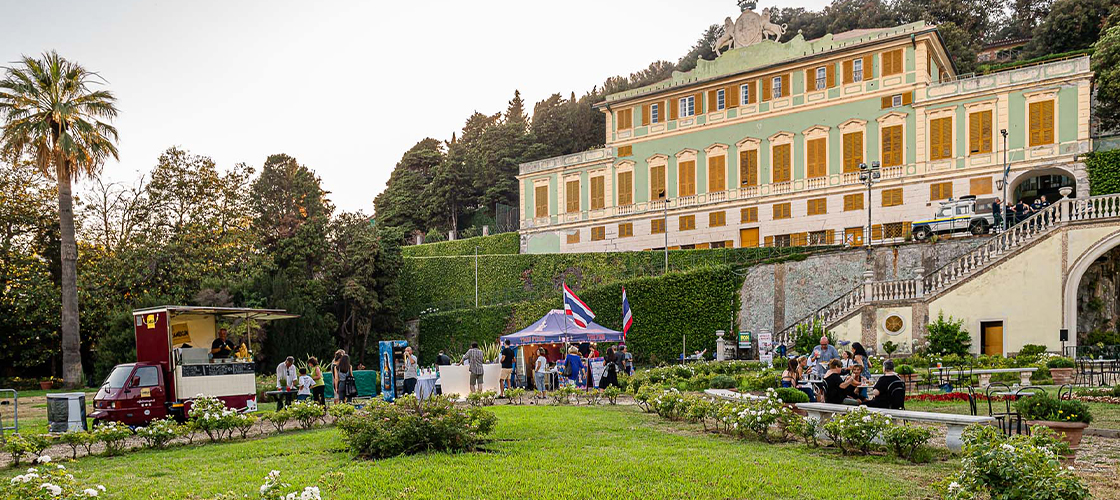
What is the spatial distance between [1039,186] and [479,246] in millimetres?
29920

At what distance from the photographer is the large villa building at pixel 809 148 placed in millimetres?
33906

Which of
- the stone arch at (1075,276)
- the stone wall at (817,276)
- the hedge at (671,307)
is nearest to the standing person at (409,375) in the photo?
the hedge at (671,307)

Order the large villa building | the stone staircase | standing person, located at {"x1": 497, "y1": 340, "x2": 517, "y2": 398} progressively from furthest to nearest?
the large villa building
the stone staircase
standing person, located at {"x1": 497, "y1": 340, "x2": 517, "y2": 398}

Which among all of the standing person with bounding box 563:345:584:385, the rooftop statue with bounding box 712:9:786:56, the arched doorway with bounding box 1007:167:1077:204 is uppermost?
the rooftop statue with bounding box 712:9:786:56

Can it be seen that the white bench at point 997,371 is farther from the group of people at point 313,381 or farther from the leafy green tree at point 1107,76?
the leafy green tree at point 1107,76

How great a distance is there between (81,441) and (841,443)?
35.0 feet

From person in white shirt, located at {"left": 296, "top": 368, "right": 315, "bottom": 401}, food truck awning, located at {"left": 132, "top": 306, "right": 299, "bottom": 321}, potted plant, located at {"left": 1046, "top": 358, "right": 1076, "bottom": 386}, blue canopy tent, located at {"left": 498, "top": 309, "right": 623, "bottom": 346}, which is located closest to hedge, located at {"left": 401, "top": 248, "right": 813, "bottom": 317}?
blue canopy tent, located at {"left": 498, "top": 309, "right": 623, "bottom": 346}

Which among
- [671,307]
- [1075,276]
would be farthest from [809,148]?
[1075,276]

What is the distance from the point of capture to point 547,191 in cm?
Result: 4819

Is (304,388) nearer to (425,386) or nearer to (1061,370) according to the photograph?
(425,386)

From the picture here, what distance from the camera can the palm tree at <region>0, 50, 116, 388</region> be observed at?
28.7 meters

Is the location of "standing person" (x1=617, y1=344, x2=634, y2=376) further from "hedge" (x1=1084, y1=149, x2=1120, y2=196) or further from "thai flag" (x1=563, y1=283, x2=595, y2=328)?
"hedge" (x1=1084, y1=149, x2=1120, y2=196)

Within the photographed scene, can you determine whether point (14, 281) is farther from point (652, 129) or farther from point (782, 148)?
point (782, 148)

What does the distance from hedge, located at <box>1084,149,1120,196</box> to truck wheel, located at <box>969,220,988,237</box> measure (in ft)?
16.7
